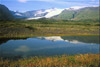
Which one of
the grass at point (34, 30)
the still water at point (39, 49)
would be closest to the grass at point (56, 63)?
the still water at point (39, 49)

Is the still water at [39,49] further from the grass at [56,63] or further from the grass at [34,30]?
the grass at [34,30]

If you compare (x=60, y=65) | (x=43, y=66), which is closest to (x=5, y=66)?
(x=43, y=66)

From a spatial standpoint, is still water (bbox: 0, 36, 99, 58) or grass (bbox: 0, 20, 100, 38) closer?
still water (bbox: 0, 36, 99, 58)

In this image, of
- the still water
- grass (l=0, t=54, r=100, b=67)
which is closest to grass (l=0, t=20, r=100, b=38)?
the still water

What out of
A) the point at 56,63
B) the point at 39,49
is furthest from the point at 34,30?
the point at 56,63

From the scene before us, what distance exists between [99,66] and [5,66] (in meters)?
10.6

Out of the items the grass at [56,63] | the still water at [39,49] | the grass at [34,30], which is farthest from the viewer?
the grass at [34,30]

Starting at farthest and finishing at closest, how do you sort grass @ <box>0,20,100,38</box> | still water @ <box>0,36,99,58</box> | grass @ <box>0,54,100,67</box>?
1. grass @ <box>0,20,100,38</box>
2. still water @ <box>0,36,99,58</box>
3. grass @ <box>0,54,100,67</box>

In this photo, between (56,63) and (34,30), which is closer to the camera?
(56,63)

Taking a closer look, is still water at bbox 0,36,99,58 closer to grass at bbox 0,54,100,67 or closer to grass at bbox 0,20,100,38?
grass at bbox 0,54,100,67

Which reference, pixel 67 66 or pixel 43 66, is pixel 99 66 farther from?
pixel 43 66

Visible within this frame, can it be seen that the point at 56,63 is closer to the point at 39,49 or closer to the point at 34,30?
the point at 39,49

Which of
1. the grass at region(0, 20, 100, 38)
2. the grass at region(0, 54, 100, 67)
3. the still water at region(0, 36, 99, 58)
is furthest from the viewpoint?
the grass at region(0, 20, 100, 38)

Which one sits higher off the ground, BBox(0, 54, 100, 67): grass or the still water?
BBox(0, 54, 100, 67): grass
